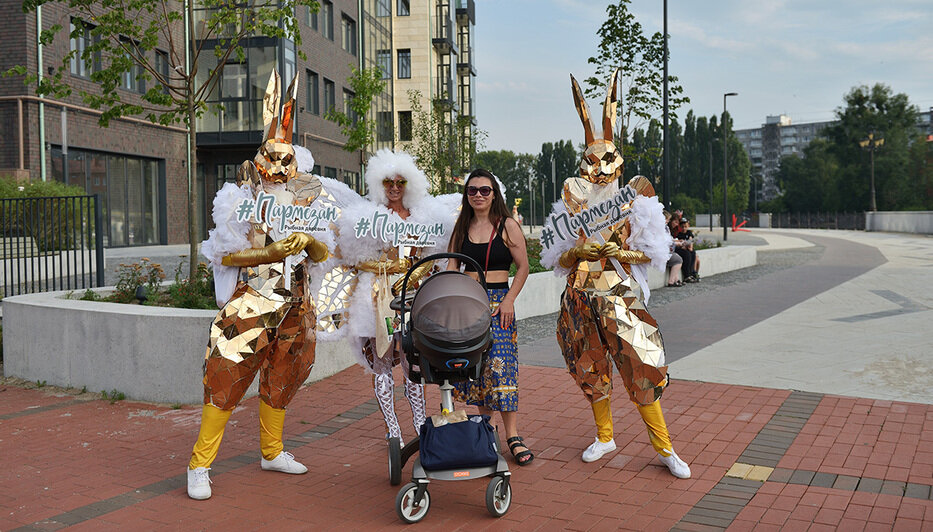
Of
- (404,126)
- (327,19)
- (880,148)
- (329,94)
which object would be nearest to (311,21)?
(327,19)

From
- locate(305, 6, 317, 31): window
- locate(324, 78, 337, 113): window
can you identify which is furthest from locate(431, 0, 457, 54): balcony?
locate(305, 6, 317, 31): window

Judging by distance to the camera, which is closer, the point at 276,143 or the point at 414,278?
the point at 276,143

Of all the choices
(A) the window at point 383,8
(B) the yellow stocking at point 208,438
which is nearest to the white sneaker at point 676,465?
(B) the yellow stocking at point 208,438

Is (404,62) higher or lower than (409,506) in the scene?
higher

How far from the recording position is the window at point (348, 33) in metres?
38.0

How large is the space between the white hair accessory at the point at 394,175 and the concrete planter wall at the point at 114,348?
8.26 ft

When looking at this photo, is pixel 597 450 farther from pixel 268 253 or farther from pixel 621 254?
pixel 268 253

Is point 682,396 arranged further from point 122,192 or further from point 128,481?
point 122,192

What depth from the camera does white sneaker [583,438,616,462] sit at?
18.2 feet

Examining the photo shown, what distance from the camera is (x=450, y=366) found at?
14.8ft

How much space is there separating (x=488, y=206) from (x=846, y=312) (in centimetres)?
900

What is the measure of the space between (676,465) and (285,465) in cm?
253

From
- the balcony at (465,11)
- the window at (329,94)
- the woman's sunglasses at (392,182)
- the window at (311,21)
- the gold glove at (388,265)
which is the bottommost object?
the gold glove at (388,265)

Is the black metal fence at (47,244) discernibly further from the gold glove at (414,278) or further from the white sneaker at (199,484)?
the gold glove at (414,278)
